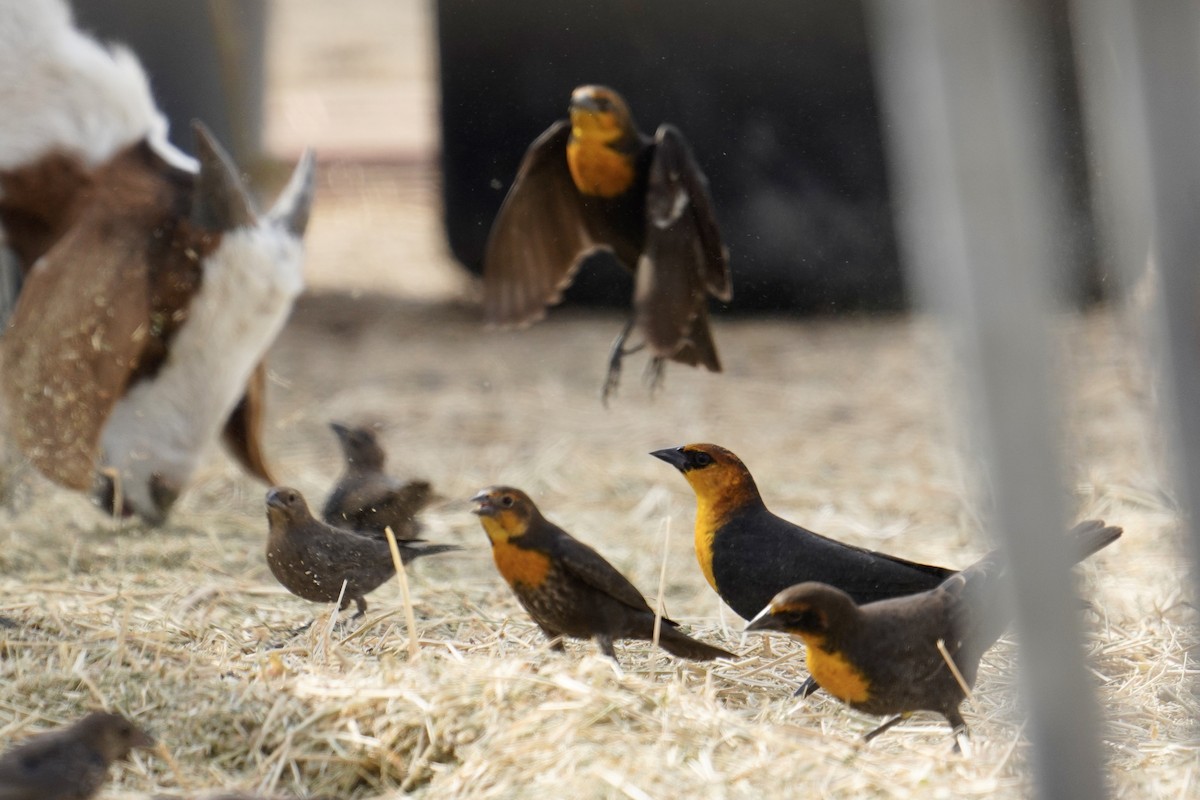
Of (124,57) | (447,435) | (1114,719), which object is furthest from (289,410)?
(1114,719)

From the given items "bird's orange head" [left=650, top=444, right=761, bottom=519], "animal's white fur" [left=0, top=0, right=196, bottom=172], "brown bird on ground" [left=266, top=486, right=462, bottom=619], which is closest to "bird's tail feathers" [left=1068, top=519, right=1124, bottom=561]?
"bird's orange head" [left=650, top=444, right=761, bottom=519]

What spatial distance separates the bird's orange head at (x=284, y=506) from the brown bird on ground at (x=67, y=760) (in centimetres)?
54

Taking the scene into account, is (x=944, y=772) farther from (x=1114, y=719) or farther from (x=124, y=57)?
(x=124, y=57)

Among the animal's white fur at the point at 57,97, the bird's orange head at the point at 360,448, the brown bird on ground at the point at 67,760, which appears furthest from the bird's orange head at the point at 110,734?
the animal's white fur at the point at 57,97

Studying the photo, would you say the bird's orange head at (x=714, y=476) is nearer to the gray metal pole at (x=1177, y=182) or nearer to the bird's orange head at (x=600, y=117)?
the bird's orange head at (x=600, y=117)

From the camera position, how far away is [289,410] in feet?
17.2

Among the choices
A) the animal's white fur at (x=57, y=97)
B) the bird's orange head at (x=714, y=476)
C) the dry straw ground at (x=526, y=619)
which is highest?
the animal's white fur at (x=57, y=97)

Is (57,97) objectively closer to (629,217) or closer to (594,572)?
(629,217)

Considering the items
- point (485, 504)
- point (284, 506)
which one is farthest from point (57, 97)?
point (485, 504)

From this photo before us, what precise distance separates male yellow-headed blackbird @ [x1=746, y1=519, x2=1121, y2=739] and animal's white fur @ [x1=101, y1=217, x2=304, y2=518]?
6.03 ft

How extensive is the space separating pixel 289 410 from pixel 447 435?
74 centimetres

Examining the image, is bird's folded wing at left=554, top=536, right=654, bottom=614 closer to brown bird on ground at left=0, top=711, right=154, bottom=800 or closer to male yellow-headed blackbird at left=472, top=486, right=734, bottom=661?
male yellow-headed blackbird at left=472, top=486, right=734, bottom=661

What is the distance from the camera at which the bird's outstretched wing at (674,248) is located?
2.40 metres

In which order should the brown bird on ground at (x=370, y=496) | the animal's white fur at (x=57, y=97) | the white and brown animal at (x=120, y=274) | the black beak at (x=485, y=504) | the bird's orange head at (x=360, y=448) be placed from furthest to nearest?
1. the animal's white fur at (x=57, y=97)
2. the white and brown animal at (x=120, y=274)
3. the bird's orange head at (x=360, y=448)
4. the brown bird on ground at (x=370, y=496)
5. the black beak at (x=485, y=504)
